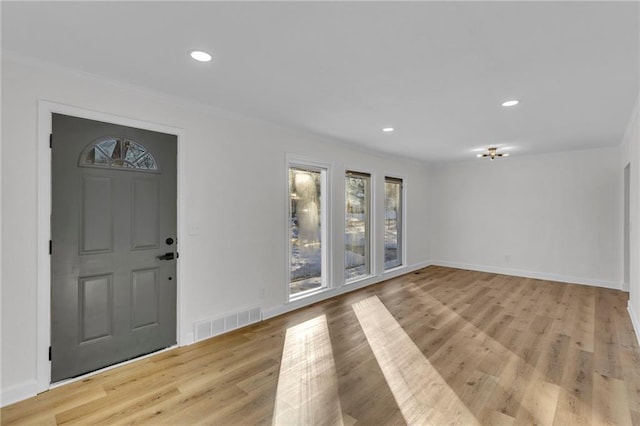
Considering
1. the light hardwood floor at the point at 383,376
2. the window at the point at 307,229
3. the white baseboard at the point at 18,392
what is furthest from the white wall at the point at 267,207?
the light hardwood floor at the point at 383,376

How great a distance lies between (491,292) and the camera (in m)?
5.16

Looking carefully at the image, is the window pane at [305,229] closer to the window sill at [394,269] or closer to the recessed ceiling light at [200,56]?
the window sill at [394,269]

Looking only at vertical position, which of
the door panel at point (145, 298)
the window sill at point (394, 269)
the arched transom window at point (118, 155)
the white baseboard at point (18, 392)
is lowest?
the white baseboard at point (18, 392)

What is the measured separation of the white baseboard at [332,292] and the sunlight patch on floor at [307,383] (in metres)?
0.56

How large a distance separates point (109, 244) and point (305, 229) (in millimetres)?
2573

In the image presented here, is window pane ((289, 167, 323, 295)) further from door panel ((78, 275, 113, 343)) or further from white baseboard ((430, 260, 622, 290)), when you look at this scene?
white baseboard ((430, 260, 622, 290))

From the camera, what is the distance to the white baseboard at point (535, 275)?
547 cm

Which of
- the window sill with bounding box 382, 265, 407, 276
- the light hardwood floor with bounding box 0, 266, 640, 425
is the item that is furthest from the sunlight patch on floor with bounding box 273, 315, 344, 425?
the window sill with bounding box 382, 265, 407, 276

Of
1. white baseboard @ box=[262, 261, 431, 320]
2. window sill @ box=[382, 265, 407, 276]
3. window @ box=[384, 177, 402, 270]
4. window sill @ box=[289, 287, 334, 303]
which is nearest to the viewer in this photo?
white baseboard @ box=[262, 261, 431, 320]

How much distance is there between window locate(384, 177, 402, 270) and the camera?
6.32 metres

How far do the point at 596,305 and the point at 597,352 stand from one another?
1928mm

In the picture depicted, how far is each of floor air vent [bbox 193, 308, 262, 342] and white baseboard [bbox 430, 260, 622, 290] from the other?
5275 mm

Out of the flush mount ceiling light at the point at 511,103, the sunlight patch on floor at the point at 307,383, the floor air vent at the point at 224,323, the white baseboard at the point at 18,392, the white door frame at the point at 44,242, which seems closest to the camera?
the sunlight patch on floor at the point at 307,383

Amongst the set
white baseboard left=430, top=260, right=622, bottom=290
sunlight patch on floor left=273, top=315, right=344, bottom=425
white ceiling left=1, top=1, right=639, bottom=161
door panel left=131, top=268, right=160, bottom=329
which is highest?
white ceiling left=1, top=1, right=639, bottom=161
